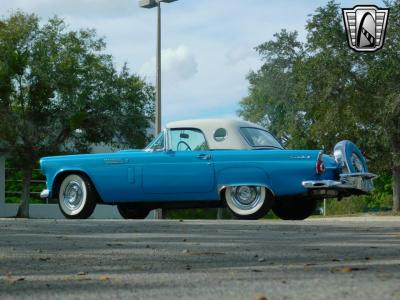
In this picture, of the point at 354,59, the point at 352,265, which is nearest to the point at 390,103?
the point at 354,59

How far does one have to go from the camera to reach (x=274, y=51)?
1873 inches

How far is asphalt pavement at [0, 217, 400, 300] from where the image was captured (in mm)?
4691

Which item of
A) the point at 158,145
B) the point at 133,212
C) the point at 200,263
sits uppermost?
the point at 158,145

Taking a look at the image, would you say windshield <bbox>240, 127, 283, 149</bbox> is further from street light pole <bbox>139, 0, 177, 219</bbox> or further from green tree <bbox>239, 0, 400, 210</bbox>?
green tree <bbox>239, 0, 400, 210</bbox>

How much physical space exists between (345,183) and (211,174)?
202cm

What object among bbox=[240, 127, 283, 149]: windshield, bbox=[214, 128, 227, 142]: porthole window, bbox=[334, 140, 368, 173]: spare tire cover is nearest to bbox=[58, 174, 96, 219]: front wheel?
bbox=[214, 128, 227, 142]: porthole window

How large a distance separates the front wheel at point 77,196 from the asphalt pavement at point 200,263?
3.55m

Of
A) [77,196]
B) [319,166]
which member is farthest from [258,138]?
[77,196]

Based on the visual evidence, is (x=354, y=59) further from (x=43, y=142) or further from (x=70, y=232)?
(x=70, y=232)

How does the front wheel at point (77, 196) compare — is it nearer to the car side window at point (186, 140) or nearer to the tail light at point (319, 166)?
the car side window at point (186, 140)

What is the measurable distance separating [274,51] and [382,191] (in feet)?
57.8

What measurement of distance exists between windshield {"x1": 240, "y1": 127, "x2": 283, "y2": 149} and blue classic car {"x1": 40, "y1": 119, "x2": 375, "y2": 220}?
0.07 ft

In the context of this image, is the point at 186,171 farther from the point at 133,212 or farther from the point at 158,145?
the point at 133,212

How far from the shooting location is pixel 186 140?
45.2 feet
